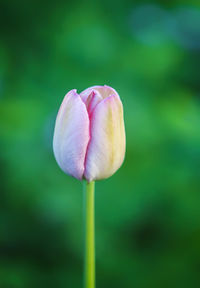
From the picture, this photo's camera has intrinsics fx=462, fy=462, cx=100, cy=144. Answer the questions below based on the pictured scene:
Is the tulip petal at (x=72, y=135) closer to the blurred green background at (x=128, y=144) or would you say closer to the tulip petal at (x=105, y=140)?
the tulip petal at (x=105, y=140)

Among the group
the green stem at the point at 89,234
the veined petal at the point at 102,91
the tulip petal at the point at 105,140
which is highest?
the veined petal at the point at 102,91

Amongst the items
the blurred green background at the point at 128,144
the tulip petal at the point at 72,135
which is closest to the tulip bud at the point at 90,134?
the tulip petal at the point at 72,135

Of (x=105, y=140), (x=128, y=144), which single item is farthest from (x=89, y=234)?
(x=128, y=144)

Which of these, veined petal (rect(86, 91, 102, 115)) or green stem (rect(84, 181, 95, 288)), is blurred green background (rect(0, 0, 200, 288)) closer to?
green stem (rect(84, 181, 95, 288))

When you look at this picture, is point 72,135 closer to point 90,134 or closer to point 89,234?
point 90,134

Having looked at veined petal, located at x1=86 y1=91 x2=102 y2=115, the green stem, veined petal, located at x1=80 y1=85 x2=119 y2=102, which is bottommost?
the green stem

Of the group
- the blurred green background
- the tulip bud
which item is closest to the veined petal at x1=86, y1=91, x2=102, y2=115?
the tulip bud
